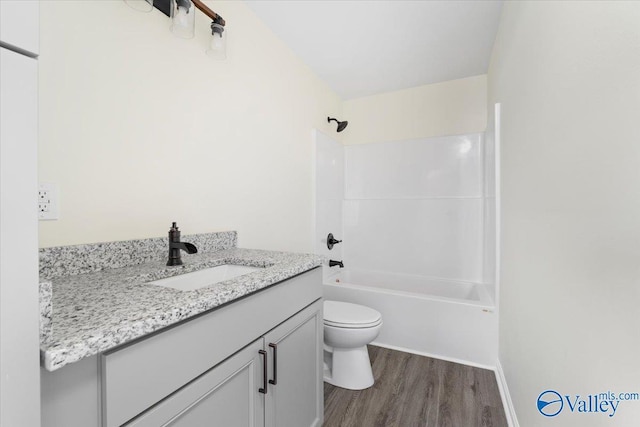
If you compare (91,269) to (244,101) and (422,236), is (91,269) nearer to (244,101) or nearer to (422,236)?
(244,101)

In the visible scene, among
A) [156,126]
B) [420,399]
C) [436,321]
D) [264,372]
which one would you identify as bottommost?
[420,399]

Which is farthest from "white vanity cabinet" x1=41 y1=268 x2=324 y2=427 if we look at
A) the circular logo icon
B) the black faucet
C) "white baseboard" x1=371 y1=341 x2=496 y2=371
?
"white baseboard" x1=371 y1=341 x2=496 y2=371

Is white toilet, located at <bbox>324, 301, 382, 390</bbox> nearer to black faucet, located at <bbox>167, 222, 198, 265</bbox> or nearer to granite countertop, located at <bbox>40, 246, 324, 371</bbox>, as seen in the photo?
granite countertop, located at <bbox>40, 246, 324, 371</bbox>

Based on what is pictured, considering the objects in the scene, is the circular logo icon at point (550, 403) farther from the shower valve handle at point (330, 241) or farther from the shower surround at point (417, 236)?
the shower valve handle at point (330, 241)

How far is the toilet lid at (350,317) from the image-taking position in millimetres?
1733

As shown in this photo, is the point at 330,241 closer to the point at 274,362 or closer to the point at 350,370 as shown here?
the point at 350,370

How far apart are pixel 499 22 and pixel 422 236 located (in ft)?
6.09

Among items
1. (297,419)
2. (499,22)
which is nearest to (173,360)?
(297,419)

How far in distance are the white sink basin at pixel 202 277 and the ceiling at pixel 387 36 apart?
164 centimetres

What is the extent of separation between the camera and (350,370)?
1.79 m

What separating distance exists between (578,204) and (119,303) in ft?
4.04

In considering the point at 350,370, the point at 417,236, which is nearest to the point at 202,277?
the point at 350,370

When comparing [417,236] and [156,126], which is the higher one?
[156,126]

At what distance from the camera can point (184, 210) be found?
135cm
